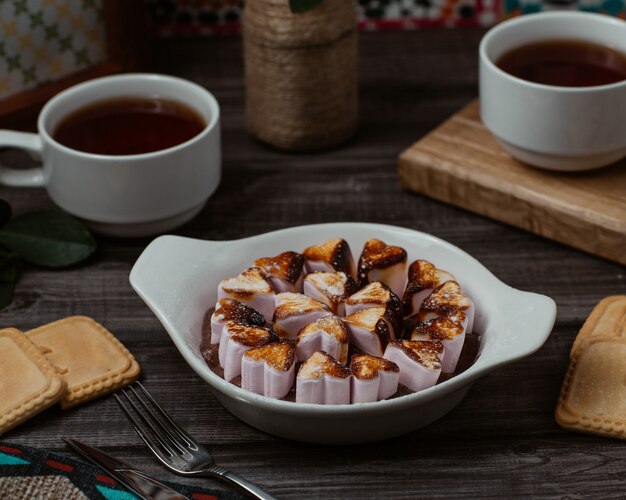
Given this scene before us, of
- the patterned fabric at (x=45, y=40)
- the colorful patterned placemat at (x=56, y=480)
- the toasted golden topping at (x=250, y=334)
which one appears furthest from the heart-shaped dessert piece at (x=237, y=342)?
the patterned fabric at (x=45, y=40)

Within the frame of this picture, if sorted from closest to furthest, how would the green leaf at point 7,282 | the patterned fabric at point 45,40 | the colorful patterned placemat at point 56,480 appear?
the colorful patterned placemat at point 56,480 → the green leaf at point 7,282 → the patterned fabric at point 45,40

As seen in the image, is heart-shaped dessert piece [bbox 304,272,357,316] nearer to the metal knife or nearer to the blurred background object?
the metal knife

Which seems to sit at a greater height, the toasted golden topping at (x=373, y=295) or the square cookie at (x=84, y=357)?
the toasted golden topping at (x=373, y=295)

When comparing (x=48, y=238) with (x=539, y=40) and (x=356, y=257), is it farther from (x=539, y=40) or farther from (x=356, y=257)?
(x=539, y=40)

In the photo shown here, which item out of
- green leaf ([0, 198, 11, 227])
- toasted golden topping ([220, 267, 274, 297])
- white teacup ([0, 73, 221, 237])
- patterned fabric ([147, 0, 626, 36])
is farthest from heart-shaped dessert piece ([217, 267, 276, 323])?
patterned fabric ([147, 0, 626, 36])

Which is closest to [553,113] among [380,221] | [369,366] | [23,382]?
[380,221]

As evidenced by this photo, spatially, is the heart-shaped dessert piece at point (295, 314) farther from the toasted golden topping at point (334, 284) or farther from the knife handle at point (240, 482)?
the knife handle at point (240, 482)
